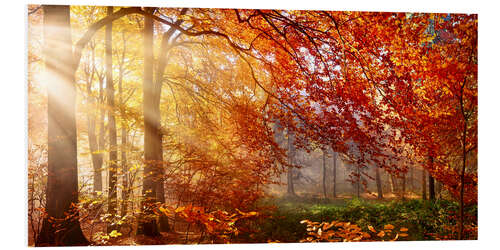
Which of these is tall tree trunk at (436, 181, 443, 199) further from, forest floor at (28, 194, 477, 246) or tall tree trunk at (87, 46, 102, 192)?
tall tree trunk at (87, 46, 102, 192)

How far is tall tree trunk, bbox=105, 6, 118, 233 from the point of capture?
2.61 m

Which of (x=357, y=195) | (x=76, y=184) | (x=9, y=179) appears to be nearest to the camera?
(x=9, y=179)

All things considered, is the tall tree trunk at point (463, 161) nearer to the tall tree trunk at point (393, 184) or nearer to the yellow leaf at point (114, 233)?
the tall tree trunk at point (393, 184)

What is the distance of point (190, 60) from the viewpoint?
9.50 ft

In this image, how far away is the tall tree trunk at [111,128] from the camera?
103 inches

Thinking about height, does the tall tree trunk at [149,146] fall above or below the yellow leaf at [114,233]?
above

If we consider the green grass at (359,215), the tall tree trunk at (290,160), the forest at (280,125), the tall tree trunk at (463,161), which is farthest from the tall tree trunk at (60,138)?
the tall tree trunk at (463,161)

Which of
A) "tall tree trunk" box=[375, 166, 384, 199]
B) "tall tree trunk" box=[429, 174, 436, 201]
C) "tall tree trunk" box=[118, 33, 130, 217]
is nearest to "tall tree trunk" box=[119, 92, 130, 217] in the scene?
"tall tree trunk" box=[118, 33, 130, 217]

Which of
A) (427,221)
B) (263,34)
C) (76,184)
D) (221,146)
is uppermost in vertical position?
(263,34)

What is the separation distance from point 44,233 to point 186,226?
1319mm

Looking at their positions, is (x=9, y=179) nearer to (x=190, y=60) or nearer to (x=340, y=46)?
(x=190, y=60)

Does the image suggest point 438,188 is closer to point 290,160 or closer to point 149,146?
point 290,160

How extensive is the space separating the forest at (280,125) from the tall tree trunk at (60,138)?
0.07 metres
